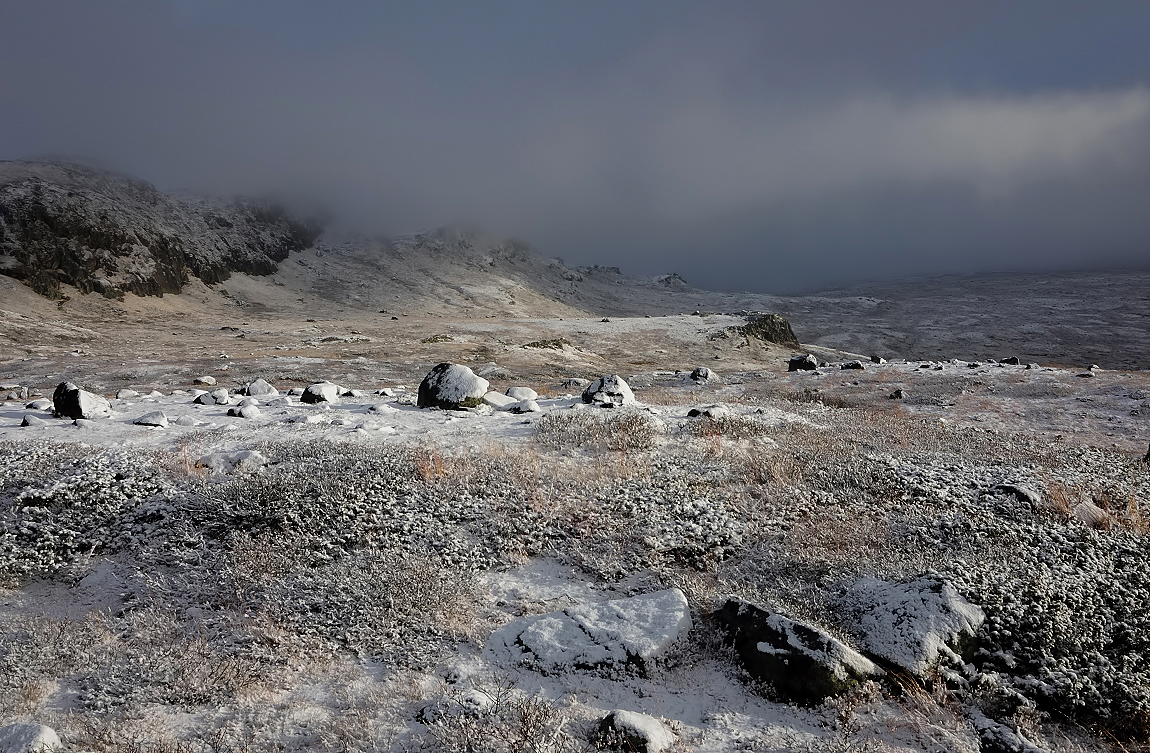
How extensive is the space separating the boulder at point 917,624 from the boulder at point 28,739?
24.0 ft

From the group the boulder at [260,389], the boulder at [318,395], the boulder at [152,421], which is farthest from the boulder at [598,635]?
the boulder at [260,389]

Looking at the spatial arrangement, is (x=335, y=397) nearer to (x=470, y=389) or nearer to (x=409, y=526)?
(x=470, y=389)

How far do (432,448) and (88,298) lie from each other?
244 feet

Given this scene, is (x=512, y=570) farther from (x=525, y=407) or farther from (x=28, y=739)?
(x=525, y=407)

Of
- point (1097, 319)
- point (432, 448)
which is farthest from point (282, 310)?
point (1097, 319)

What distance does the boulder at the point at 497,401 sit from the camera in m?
15.1

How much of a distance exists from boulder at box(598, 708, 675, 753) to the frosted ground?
0.56ft

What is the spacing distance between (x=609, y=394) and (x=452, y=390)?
4.50 meters

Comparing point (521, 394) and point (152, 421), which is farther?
point (521, 394)

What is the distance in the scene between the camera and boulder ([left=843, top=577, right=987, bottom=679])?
548 centimetres

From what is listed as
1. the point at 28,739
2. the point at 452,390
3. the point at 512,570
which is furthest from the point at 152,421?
the point at 512,570

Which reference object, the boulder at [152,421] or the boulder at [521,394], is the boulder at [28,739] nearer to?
the boulder at [152,421]

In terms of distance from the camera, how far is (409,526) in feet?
25.6

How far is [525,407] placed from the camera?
1468 centimetres
